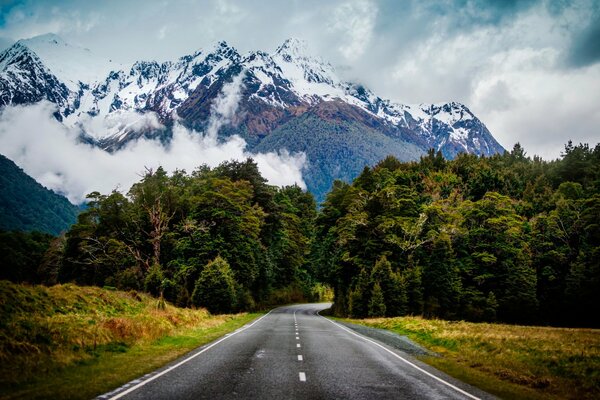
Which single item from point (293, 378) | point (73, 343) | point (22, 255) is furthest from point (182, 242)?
point (22, 255)

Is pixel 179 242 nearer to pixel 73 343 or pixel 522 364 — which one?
pixel 73 343

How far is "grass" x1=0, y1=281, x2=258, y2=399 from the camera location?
11047 millimetres

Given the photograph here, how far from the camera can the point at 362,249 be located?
55.7 m

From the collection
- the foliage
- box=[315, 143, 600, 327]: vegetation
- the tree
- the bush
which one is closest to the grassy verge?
the tree

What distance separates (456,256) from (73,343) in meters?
57.9

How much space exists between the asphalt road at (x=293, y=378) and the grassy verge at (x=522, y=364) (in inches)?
55.1

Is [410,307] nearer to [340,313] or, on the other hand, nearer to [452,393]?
[340,313]

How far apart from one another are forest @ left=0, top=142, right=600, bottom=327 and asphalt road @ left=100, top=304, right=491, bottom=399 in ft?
102

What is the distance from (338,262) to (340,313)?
22.8 feet

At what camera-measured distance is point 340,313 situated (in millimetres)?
57906

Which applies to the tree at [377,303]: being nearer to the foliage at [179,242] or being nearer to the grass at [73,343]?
the foliage at [179,242]

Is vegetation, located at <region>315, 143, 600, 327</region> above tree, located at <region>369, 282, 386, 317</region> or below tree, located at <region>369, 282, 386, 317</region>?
above

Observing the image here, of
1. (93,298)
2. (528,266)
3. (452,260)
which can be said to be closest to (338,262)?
(452,260)

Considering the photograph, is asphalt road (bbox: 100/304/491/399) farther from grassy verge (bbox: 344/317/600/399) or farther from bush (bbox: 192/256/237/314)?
bush (bbox: 192/256/237/314)
